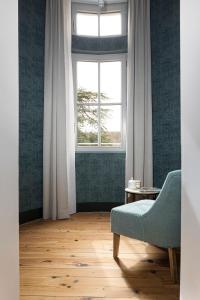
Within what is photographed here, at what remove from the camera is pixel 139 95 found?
142 inches

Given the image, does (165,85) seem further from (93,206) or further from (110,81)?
(93,206)

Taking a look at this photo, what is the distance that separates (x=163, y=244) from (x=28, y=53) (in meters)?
2.85

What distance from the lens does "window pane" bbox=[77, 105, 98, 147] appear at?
3938mm

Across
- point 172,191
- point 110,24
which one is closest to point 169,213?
point 172,191

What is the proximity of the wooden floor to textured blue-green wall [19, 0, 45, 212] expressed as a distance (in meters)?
0.60

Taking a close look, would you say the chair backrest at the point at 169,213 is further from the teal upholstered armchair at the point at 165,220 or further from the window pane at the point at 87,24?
→ the window pane at the point at 87,24

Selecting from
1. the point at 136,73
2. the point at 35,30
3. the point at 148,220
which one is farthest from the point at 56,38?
the point at 148,220

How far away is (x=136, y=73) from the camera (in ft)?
11.8

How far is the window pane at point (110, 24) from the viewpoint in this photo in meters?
3.89

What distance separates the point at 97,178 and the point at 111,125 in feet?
2.74
